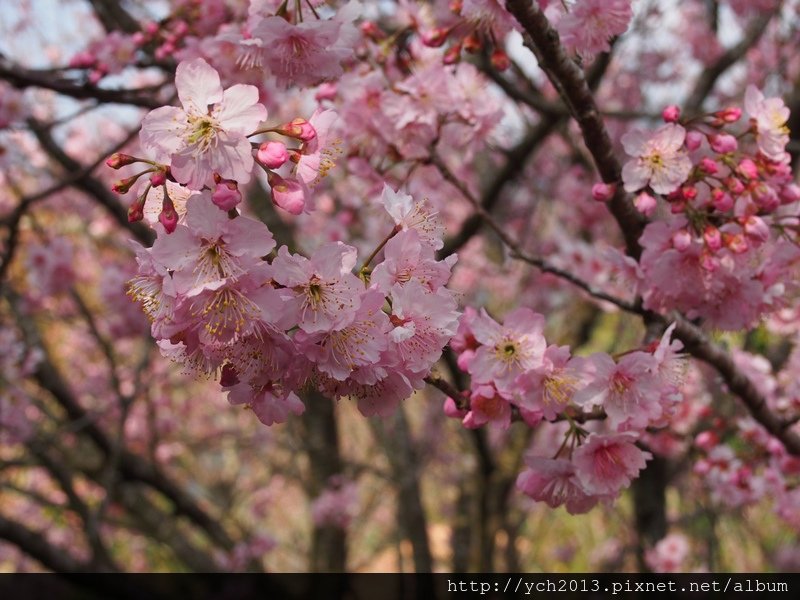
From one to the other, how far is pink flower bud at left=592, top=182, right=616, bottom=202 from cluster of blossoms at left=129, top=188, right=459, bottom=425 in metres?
0.57

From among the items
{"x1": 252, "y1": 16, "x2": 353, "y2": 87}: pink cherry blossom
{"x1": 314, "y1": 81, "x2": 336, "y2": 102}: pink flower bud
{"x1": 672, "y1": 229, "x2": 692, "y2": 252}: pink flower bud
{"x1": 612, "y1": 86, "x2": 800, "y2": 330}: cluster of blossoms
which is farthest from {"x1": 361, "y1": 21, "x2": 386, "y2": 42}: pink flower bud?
{"x1": 672, "y1": 229, "x2": 692, "y2": 252}: pink flower bud

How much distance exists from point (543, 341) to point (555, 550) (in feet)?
20.6

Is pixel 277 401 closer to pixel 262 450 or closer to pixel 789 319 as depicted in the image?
pixel 789 319

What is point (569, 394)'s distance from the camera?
136cm

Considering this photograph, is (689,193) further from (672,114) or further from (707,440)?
(707,440)

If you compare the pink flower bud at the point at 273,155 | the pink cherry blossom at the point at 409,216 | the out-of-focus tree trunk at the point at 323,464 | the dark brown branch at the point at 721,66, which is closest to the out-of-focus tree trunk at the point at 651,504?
the out-of-focus tree trunk at the point at 323,464

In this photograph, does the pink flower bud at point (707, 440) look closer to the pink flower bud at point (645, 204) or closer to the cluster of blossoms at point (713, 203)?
the cluster of blossoms at point (713, 203)

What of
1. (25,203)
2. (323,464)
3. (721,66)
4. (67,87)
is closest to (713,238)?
(67,87)

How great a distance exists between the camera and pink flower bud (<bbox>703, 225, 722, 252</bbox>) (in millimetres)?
1504

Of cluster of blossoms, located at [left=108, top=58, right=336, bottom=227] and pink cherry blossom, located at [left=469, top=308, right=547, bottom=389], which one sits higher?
cluster of blossoms, located at [left=108, top=58, right=336, bottom=227]

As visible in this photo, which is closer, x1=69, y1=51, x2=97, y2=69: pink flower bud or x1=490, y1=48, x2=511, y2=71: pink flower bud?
x1=490, y1=48, x2=511, y2=71: pink flower bud

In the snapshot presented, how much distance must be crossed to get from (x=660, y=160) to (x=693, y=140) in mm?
87

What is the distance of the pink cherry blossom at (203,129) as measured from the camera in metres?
1.03

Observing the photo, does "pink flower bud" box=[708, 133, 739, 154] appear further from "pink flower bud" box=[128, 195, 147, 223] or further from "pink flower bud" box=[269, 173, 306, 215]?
"pink flower bud" box=[128, 195, 147, 223]
